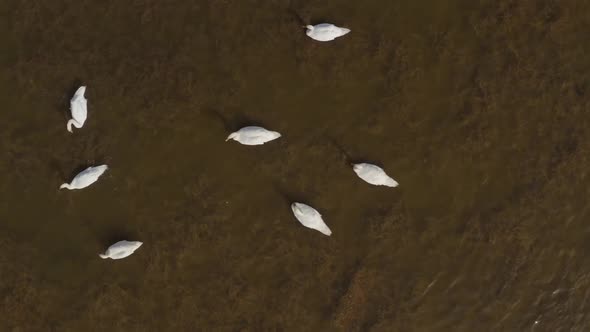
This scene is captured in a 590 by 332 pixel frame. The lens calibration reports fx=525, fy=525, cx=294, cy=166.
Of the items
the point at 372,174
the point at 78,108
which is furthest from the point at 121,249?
the point at 372,174

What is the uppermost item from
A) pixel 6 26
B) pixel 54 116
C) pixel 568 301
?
pixel 6 26

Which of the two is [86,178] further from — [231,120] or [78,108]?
[231,120]

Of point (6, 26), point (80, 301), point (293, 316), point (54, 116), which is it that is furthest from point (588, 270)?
point (6, 26)

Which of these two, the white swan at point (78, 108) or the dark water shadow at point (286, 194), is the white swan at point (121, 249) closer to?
the white swan at point (78, 108)

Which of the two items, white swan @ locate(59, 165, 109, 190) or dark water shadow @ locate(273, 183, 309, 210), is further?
dark water shadow @ locate(273, 183, 309, 210)

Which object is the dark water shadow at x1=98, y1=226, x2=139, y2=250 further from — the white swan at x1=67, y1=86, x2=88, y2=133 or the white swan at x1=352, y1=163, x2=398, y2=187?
the white swan at x1=352, y1=163, x2=398, y2=187

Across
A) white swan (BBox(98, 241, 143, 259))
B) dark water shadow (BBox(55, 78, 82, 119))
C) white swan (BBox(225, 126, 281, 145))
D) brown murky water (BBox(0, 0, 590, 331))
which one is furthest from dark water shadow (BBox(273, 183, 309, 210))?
dark water shadow (BBox(55, 78, 82, 119))

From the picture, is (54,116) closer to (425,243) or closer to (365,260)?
(365,260)
